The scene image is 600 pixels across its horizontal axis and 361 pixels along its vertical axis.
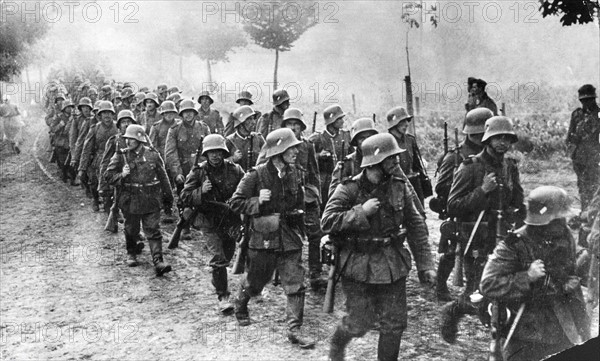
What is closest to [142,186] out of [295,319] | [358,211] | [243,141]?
[243,141]

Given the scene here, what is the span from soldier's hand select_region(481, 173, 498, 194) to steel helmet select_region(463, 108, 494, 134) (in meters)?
0.65

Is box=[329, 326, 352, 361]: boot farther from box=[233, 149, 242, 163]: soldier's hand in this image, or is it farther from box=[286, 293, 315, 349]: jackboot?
box=[233, 149, 242, 163]: soldier's hand

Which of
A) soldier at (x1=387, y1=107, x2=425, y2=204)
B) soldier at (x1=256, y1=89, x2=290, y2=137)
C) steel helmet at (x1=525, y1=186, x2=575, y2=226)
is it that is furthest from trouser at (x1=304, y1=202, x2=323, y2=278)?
steel helmet at (x1=525, y1=186, x2=575, y2=226)

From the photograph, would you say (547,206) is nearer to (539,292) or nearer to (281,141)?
(539,292)

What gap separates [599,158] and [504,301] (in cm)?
529

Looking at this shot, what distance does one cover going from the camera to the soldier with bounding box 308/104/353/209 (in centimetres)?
853

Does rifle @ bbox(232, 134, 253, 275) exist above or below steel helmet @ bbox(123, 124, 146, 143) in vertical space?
below

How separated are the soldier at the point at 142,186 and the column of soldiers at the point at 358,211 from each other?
0.02 m

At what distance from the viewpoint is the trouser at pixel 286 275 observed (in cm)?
614

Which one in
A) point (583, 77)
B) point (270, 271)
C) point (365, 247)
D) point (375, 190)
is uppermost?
point (583, 77)

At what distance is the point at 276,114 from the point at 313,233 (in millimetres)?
2572

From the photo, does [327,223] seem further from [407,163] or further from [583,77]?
[583,77]

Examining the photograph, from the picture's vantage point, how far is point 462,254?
6359 mm

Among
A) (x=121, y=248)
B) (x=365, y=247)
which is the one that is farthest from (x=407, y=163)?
(x=121, y=248)
